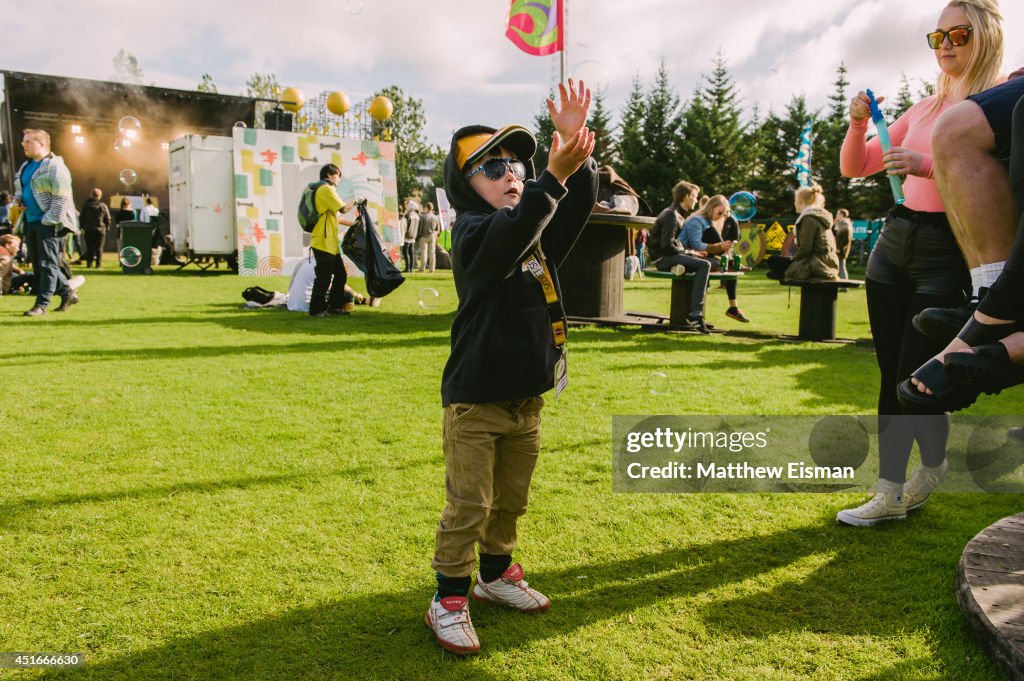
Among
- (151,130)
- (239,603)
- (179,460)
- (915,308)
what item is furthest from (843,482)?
(151,130)

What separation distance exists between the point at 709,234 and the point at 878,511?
7437mm

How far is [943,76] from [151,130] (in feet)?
95.1

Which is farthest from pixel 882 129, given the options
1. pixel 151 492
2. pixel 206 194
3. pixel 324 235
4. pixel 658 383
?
pixel 206 194

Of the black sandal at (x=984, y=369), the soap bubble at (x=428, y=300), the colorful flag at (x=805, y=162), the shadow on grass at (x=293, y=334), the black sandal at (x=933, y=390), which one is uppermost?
the colorful flag at (x=805, y=162)

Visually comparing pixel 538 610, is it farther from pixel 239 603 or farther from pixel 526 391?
pixel 239 603

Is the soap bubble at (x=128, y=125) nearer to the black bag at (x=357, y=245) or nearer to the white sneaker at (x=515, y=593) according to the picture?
the black bag at (x=357, y=245)

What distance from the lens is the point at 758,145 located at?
129 ft

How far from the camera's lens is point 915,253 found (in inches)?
115

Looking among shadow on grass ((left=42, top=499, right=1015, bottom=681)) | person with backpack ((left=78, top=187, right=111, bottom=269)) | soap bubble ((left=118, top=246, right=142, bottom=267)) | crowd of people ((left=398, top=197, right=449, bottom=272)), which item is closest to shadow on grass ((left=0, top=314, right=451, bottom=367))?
shadow on grass ((left=42, top=499, right=1015, bottom=681))

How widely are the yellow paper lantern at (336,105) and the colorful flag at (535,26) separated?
11.6 metres

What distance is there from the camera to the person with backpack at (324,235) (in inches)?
391

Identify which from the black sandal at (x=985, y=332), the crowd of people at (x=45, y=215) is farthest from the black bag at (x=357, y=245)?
the black sandal at (x=985, y=332)

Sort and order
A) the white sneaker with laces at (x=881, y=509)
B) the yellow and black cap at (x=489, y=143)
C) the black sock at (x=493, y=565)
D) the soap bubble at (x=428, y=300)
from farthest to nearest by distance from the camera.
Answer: the soap bubble at (x=428, y=300)
the white sneaker with laces at (x=881, y=509)
the black sock at (x=493, y=565)
the yellow and black cap at (x=489, y=143)

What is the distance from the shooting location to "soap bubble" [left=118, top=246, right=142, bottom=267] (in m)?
17.4
